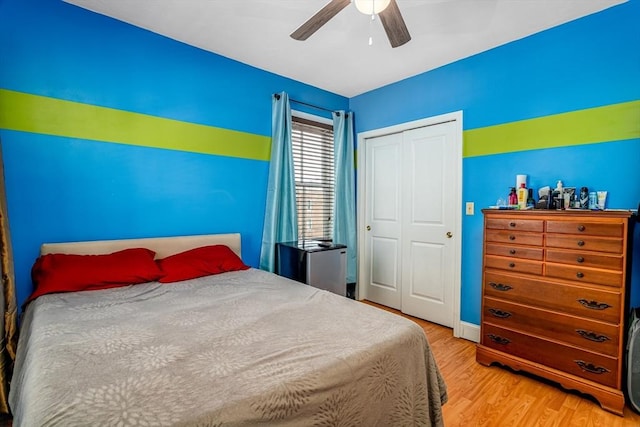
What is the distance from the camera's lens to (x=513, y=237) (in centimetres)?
221

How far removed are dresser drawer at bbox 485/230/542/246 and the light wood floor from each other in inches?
38.8

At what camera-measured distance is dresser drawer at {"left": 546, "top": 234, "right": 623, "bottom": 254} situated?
1.79 meters

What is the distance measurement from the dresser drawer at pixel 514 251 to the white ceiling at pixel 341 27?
170cm

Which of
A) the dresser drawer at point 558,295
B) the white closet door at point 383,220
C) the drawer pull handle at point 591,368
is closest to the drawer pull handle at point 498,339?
the dresser drawer at point 558,295

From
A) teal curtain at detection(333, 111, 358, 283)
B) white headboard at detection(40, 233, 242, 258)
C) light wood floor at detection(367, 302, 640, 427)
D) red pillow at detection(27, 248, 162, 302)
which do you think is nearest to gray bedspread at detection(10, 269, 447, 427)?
red pillow at detection(27, 248, 162, 302)

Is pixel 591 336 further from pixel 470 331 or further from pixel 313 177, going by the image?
pixel 313 177

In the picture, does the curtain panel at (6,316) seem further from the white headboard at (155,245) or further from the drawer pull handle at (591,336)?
the drawer pull handle at (591,336)

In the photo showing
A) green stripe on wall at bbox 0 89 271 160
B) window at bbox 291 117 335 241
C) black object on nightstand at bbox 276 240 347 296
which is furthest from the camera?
window at bbox 291 117 335 241

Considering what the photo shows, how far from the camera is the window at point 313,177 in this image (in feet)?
11.4

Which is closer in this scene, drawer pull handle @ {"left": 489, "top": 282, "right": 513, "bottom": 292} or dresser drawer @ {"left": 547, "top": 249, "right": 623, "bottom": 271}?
dresser drawer @ {"left": 547, "top": 249, "right": 623, "bottom": 271}

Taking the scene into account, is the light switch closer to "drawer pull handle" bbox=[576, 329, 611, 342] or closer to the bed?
"drawer pull handle" bbox=[576, 329, 611, 342]

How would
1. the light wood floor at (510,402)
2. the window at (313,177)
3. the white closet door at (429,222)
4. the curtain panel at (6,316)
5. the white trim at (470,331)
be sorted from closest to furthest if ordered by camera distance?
the curtain panel at (6,316), the light wood floor at (510,402), the white trim at (470,331), the white closet door at (429,222), the window at (313,177)

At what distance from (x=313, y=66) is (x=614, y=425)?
3467 millimetres

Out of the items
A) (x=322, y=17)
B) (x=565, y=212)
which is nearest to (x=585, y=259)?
(x=565, y=212)
